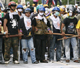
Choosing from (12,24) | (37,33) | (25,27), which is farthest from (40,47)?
(12,24)

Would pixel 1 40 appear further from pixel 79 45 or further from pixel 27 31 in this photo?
pixel 79 45

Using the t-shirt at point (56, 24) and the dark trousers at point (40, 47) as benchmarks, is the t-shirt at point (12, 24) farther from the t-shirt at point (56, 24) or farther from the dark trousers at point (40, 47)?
the t-shirt at point (56, 24)

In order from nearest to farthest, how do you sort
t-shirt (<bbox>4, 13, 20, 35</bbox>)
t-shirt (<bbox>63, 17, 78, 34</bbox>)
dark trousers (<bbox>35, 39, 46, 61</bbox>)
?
t-shirt (<bbox>4, 13, 20, 35</bbox>)
dark trousers (<bbox>35, 39, 46, 61</bbox>)
t-shirt (<bbox>63, 17, 78, 34</bbox>)

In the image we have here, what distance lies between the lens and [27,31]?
959 centimetres

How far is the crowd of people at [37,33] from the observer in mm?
9445

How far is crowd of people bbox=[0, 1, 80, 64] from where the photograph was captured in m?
9.45

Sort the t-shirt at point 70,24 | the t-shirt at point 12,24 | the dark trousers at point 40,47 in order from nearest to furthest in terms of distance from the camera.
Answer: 1. the t-shirt at point 12,24
2. the dark trousers at point 40,47
3. the t-shirt at point 70,24

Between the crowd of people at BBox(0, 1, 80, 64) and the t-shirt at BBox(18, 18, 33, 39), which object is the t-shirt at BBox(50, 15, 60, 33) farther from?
the t-shirt at BBox(18, 18, 33, 39)

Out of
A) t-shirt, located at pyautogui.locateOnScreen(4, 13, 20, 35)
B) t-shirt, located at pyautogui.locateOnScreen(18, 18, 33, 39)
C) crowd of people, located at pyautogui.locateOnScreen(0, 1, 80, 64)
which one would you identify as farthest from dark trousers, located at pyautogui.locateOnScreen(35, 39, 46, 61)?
t-shirt, located at pyautogui.locateOnScreen(4, 13, 20, 35)

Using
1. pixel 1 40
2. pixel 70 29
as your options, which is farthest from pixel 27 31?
pixel 70 29

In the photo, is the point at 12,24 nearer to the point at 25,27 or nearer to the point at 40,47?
the point at 25,27

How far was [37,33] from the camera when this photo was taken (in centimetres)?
980

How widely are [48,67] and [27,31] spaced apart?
1461 millimetres

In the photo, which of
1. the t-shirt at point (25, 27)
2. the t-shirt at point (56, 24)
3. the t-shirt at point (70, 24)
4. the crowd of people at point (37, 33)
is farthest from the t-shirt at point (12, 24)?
the t-shirt at point (70, 24)
